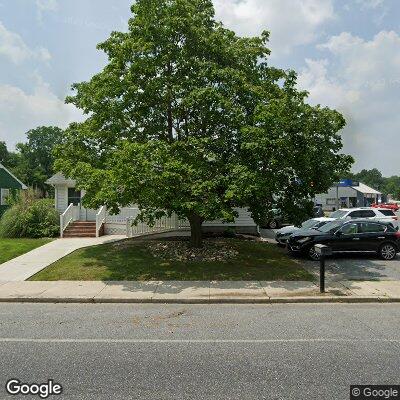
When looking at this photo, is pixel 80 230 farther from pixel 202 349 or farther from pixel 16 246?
pixel 202 349

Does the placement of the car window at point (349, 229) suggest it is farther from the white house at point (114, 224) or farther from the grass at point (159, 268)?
the white house at point (114, 224)

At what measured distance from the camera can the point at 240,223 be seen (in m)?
23.1

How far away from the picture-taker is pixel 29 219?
21.4 m

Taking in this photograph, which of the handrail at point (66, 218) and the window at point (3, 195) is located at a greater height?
the window at point (3, 195)

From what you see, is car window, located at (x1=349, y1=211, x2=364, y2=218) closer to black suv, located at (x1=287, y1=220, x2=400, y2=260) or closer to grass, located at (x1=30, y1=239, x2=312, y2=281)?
black suv, located at (x1=287, y1=220, x2=400, y2=260)

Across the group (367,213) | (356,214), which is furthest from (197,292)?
(367,213)

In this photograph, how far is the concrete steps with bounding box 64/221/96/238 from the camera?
21281 mm

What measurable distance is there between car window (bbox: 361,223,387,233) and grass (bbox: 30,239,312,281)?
313 centimetres

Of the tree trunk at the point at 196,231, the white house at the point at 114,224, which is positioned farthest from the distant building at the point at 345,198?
the tree trunk at the point at 196,231

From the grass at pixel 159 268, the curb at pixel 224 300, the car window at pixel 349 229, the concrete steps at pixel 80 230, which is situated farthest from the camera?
the concrete steps at pixel 80 230

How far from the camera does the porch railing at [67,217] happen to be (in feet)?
69.2

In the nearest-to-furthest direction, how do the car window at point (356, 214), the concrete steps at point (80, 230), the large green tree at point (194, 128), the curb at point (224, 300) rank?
the curb at point (224, 300) < the large green tree at point (194, 128) < the concrete steps at point (80, 230) < the car window at point (356, 214)

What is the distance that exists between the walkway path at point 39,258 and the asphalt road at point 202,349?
11.1 feet

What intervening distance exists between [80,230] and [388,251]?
15.3 meters
